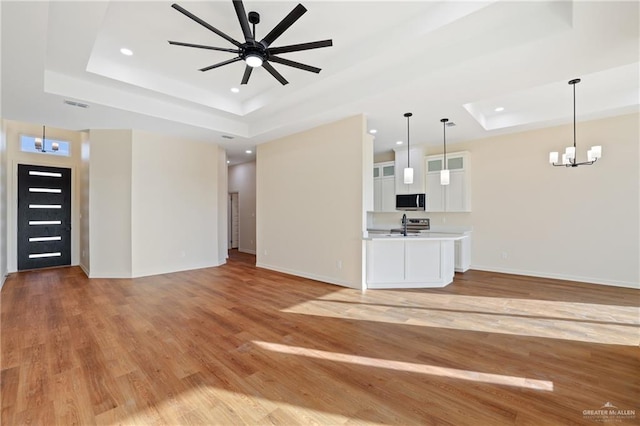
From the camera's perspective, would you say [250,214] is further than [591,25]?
Yes

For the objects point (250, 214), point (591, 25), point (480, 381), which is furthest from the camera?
point (250, 214)

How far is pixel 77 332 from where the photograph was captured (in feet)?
10.4

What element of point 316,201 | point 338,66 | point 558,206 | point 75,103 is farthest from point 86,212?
point 558,206

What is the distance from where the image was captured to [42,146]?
6.51 m

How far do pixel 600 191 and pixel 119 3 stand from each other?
7862 mm

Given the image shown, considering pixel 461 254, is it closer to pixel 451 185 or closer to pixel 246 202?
pixel 451 185

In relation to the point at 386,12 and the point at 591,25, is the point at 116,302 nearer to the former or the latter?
the point at 386,12

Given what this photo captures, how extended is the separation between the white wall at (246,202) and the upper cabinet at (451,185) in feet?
17.7

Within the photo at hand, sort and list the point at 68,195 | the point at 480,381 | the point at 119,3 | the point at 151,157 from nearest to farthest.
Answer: the point at 480,381 < the point at 119,3 < the point at 151,157 < the point at 68,195

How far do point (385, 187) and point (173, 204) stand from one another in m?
5.40

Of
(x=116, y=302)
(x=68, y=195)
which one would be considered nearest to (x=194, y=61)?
(x=116, y=302)

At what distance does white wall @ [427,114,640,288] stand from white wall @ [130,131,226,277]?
618 centimetres

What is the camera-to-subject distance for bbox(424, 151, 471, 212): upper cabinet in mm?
6625

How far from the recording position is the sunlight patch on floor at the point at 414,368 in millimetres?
2242
